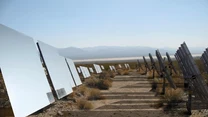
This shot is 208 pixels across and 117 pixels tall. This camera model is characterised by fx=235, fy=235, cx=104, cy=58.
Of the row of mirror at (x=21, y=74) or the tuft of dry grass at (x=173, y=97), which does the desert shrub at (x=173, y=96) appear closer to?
the tuft of dry grass at (x=173, y=97)

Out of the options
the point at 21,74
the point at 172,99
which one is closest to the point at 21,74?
the point at 21,74

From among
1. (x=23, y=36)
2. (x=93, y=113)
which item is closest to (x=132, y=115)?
(x=93, y=113)

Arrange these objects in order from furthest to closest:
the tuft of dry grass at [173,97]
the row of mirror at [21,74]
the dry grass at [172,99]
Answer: the tuft of dry grass at [173,97]
the dry grass at [172,99]
the row of mirror at [21,74]

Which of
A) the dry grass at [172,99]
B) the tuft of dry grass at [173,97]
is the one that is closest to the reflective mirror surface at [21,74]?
the dry grass at [172,99]

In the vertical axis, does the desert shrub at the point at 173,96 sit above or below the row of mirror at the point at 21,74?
below

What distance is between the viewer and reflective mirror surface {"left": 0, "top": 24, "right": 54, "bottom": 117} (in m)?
6.75

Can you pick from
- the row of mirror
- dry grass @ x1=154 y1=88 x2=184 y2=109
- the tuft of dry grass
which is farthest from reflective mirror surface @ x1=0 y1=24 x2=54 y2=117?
the tuft of dry grass

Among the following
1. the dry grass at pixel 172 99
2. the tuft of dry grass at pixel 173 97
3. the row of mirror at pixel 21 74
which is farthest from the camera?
the tuft of dry grass at pixel 173 97

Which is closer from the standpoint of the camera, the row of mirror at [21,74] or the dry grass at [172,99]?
the row of mirror at [21,74]

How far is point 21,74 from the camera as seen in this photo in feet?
24.7

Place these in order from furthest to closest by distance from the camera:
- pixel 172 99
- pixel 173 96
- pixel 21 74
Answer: pixel 173 96
pixel 172 99
pixel 21 74

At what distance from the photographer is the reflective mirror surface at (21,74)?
675 cm

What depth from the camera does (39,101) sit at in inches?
323

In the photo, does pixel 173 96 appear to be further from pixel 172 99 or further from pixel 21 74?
pixel 21 74
